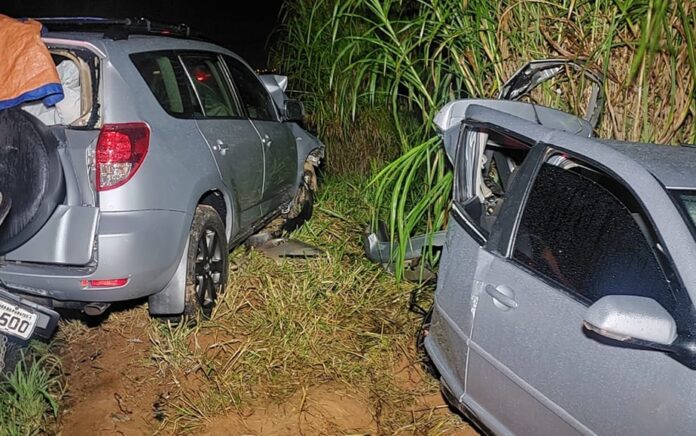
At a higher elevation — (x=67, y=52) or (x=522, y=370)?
(x=67, y=52)

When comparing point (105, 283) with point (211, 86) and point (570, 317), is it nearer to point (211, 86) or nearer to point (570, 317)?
point (211, 86)

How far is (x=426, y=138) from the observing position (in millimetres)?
5512

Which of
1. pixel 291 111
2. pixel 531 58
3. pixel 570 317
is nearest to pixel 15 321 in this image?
pixel 570 317

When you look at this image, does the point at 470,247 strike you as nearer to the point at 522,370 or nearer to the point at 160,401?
the point at 522,370

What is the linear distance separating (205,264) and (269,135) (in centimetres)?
142

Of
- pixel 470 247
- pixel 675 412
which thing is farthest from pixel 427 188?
pixel 675 412

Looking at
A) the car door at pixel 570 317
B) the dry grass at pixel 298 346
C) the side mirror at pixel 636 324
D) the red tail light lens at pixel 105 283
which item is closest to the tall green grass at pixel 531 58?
the dry grass at pixel 298 346

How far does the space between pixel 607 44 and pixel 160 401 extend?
10.1ft

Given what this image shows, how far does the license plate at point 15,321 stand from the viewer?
144 inches

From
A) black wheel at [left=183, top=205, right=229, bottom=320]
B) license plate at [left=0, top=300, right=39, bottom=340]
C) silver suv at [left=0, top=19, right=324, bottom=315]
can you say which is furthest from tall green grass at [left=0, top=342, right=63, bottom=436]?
black wheel at [left=183, top=205, right=229, bottom=320]

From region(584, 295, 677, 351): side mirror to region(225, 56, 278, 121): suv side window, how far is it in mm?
3704

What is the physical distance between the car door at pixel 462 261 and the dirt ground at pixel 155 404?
57 centimetres

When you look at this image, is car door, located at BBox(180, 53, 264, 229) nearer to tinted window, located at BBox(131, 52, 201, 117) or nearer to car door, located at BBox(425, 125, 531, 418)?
tinted window, located at BBox(131, 52, 201, 117)

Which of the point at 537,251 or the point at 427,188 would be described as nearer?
the point at 537,251
